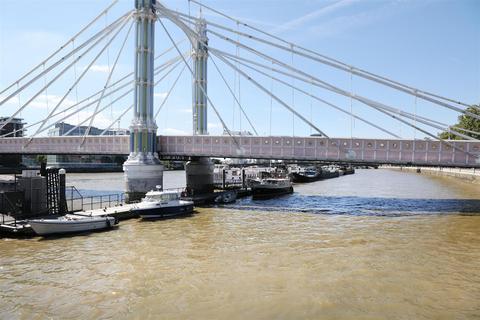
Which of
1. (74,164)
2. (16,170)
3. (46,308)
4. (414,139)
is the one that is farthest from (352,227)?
(74,164)

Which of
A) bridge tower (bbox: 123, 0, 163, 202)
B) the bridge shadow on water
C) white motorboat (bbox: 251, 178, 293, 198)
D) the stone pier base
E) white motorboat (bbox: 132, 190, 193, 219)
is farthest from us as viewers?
white motorboat (bbox: 251, 178, 293, 198)

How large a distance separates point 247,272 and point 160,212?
1746 centimetres

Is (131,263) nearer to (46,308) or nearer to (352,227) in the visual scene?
(46,308)

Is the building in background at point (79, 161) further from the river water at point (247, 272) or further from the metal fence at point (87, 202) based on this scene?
the river water at point (247, 272)

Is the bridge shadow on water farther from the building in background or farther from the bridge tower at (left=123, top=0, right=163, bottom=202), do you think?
the building in background

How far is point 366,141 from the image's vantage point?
43.9 m

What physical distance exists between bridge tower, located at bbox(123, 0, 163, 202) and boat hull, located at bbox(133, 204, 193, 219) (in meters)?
10.0

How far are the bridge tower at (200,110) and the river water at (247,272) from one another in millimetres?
24352

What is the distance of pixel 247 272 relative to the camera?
19.5 metres

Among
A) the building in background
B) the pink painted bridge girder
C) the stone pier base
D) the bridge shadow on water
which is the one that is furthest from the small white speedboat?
the building in background

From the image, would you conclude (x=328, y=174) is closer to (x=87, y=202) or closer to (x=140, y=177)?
(x=140, y=177)

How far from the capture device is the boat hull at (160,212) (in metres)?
34.4

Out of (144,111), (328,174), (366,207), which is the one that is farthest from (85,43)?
(328,174)

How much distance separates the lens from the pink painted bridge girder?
137 feet
